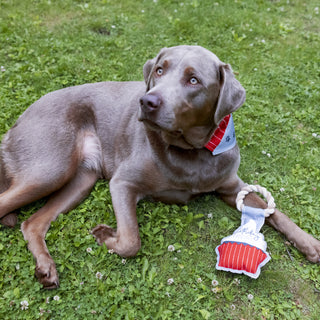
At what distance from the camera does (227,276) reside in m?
3.01

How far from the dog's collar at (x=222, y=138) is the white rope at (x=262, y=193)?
495 mm

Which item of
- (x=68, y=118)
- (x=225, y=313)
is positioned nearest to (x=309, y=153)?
(x=225, y=313)

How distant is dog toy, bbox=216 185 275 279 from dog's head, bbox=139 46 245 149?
907 millimetres

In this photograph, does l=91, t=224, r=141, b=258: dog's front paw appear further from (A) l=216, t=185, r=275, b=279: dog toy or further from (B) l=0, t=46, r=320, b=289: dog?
(A) l=216, t=185, r=275, b=279: dog toy

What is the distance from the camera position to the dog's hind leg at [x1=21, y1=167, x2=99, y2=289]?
2819 mm

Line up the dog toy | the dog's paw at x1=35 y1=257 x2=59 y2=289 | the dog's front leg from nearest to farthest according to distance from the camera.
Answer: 1. the dog's paw at x1=35 y1=257 x2=59 y2=289
2. the dog toy
3. the dog's front leg

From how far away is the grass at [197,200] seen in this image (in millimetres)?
2830

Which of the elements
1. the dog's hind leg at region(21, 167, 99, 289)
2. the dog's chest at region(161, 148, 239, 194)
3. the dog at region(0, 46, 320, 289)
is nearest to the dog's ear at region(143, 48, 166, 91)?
the dog at region(0, 46, 320, 289)

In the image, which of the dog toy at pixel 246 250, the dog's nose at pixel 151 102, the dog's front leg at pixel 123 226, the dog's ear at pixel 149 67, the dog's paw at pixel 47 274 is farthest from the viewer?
the dog's ear at pixel 149 67

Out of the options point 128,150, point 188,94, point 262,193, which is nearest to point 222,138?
point 188,94

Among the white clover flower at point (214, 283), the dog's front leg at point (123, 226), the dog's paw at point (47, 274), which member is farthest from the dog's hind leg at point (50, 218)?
the white clover flower at point (214, 283)

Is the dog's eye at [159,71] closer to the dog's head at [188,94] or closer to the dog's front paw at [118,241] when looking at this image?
the dog's head at [188,94]

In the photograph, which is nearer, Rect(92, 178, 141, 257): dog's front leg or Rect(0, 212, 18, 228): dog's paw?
Rect(92, 178, 141, 257): dog's front leg

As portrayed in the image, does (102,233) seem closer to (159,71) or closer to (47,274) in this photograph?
(47,274)
